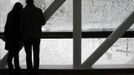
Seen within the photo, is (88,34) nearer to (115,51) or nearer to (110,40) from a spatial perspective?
(110,40)

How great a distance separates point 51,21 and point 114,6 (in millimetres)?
1378

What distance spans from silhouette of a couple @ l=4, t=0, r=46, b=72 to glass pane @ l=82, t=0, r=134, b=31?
5.51 ft

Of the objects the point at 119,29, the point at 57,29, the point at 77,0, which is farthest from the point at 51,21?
the point at 119,29

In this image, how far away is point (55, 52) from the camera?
22.1ft

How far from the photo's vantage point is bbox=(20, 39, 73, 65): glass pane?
6457 millimetres

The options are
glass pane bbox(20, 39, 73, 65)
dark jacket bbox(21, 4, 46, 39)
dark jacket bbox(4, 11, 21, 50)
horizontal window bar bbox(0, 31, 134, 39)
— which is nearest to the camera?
dark jacket bbox(21, 4, 46, 39)

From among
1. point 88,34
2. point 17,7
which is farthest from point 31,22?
point 88,34

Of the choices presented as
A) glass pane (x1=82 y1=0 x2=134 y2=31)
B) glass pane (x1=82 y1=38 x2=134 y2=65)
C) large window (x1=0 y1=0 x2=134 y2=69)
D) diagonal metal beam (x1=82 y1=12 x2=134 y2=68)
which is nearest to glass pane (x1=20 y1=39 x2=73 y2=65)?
large window (x1=0 y1=0 x2=134 y2=69)

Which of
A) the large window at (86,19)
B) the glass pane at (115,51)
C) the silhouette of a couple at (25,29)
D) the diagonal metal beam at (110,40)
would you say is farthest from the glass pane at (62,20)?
the silhouette of a couple at (25,29)

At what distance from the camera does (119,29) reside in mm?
5434

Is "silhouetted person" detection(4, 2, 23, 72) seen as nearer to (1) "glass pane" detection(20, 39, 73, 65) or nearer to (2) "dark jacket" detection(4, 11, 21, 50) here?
(2) "dark jacket" detection(4, 11, 21, 50)

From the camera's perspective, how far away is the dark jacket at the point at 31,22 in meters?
4.52

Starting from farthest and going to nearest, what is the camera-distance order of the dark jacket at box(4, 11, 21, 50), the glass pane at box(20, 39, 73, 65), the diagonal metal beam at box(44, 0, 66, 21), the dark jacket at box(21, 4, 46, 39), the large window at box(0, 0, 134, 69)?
the glass pane at box(20, 39, 73, 65) → the large window at box(0, 0, 134, 69) → the diagonal metal beam at box(44, 0, 66, 21) → the dark jacket at box(4, 11, 21, 50) → the dark jacket at box(21, 4, 46, 39)

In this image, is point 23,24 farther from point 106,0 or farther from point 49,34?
point 106,0
